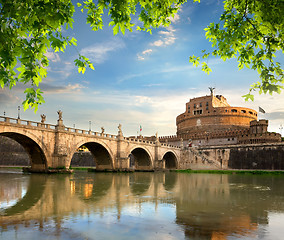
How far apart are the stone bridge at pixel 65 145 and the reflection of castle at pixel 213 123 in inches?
754

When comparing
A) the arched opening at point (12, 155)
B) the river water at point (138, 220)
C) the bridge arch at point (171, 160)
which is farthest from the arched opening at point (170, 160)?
the river water at point (138, 220)

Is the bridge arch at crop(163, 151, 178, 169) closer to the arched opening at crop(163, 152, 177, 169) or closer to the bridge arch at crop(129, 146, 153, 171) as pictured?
the arched opening at crop(163, 152, 177, 169)

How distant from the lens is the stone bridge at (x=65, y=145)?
2922 centimetres

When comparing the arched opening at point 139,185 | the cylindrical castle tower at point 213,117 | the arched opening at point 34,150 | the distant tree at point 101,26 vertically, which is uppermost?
the cylindrical castle tower at point 213,117

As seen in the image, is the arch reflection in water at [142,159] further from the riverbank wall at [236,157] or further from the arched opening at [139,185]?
the arched opening at [139,185]

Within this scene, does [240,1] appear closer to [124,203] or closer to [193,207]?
[193,207]

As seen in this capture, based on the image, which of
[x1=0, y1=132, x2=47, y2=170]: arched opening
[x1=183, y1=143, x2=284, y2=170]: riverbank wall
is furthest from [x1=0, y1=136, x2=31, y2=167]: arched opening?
[x1=183, y1=143, x2=284, y2=170]: riverbank wall

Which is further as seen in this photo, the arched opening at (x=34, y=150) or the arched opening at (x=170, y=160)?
the arched opening at (x=170, y=160)

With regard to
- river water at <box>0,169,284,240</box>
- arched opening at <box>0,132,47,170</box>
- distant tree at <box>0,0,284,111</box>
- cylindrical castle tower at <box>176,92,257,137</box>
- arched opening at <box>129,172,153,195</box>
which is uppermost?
cylindrical castle tower at <box>176,92,257,137</box>

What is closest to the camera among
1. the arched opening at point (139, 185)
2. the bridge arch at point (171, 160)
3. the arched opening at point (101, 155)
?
the arched opening at point (139, 185)

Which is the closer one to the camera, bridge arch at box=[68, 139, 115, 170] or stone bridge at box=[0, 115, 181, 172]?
stone bridge at box=[0, 115, 181, 172]

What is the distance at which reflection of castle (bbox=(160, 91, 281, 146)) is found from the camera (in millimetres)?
60281

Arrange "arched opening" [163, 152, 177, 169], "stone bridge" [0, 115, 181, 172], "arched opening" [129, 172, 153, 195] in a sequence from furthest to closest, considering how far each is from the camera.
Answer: "arched opening" [163, 152, 177, 169] < "stone bridge" [0, 115, 181, 172] < "arched opening" [129, 172, 153, 195]

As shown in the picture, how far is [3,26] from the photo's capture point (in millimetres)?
4301
